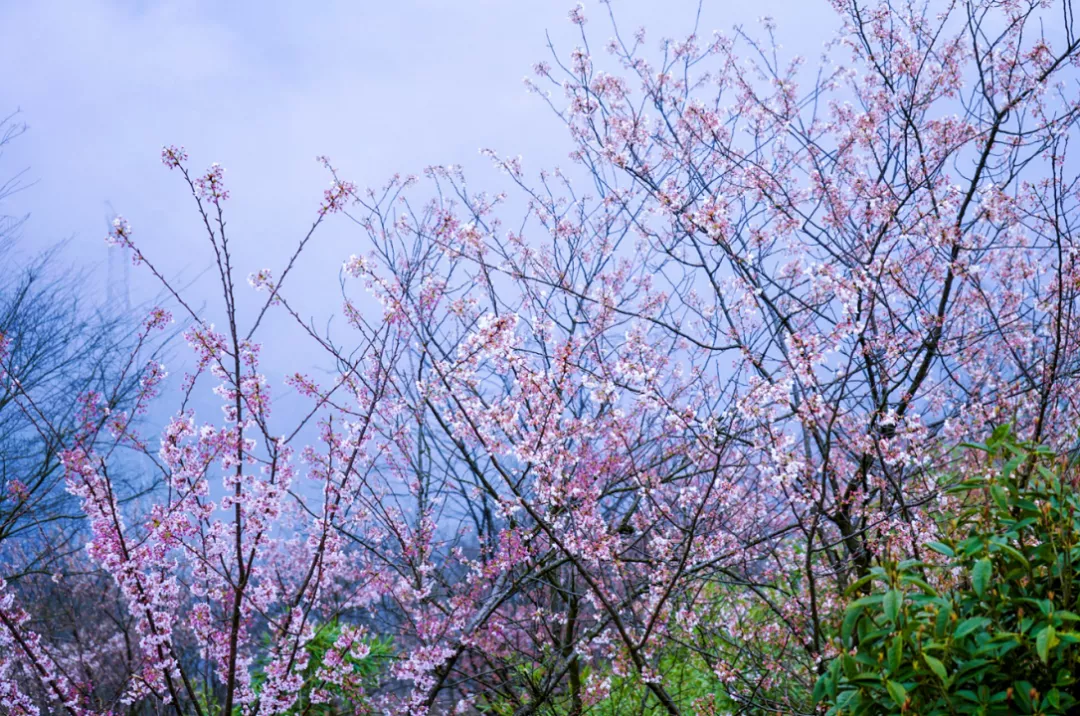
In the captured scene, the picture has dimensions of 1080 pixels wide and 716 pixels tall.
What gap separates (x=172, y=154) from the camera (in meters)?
2.64

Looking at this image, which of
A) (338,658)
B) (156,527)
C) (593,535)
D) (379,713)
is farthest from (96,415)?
(379,713)

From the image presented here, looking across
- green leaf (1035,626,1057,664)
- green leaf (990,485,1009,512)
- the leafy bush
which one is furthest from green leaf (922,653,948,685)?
green leaf (990,485,1009,512)

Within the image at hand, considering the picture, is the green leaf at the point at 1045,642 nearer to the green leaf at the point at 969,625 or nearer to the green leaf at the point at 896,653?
the green leaf at the point at 969,625

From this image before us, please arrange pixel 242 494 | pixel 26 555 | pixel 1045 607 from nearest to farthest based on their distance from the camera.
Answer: pixel 1045 607 → pixel 242 494 → pixel 26 555

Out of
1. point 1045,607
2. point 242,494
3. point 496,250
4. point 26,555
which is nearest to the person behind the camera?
point 1045,607

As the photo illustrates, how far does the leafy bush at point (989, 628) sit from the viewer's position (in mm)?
1580

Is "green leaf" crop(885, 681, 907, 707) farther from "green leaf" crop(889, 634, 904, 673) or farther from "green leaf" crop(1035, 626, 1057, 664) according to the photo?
"green leaf" crop(1035, 626, 1057, 664)

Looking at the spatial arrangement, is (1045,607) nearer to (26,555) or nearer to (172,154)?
(172,154)

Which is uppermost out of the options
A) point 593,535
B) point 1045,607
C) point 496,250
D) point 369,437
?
point 496,250

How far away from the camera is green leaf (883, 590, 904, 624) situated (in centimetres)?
156

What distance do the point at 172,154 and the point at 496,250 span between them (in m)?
2.65

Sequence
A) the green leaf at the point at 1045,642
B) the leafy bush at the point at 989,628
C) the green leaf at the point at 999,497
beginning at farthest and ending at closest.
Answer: the green leaf at the point at 999,497 → the leafy bush at the point at 989,628 → the green leaf at the point at 1045,642

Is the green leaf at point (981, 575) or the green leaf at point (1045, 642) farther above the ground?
the green leaf at point (981, 575)

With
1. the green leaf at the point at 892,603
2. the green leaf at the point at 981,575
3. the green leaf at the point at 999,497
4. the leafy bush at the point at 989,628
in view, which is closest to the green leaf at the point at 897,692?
the leafy bush at the point at 989,628
